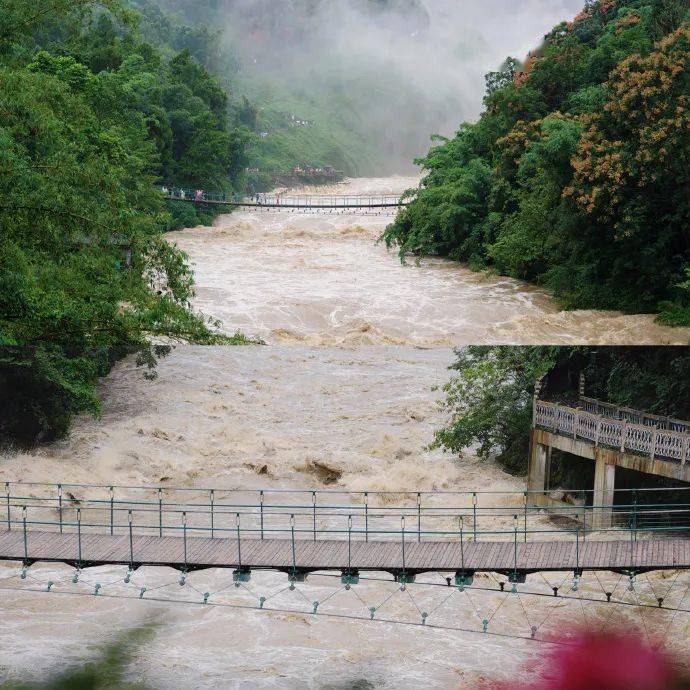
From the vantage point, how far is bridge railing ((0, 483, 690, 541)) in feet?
35.0

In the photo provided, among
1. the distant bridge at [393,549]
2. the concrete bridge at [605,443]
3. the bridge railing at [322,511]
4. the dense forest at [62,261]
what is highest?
the dense forest at [62,261]

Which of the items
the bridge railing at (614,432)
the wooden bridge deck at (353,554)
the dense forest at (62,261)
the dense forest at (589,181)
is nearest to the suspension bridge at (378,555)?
the wooden bridge deck at (353,554)

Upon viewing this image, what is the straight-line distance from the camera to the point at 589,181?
14.1 meters

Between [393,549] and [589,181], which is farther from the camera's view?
[589,181]

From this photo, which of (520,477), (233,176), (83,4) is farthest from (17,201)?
(233,176)

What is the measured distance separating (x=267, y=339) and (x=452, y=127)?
26601mm

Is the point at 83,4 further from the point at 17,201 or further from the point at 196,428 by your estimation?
the point at 196,428

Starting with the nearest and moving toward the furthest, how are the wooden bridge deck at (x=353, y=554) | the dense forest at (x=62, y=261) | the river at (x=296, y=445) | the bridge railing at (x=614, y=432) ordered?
the wooden bridge deck at (x=353, y=554)
the dense forest at (x=62, y=261)
the river at (x=296, y=445)
the bridge railing at (x=614, y=432)

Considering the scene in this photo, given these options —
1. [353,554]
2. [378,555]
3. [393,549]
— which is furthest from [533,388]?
[353,554]

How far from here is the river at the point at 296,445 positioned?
372 inches

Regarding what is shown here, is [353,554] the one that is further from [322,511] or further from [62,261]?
[62,261]

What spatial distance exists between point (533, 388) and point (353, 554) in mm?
3104

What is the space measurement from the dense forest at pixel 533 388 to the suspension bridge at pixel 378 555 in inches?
25.2

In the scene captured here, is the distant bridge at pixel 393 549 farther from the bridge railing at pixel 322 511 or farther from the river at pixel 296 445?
the river at pixel 296 445
